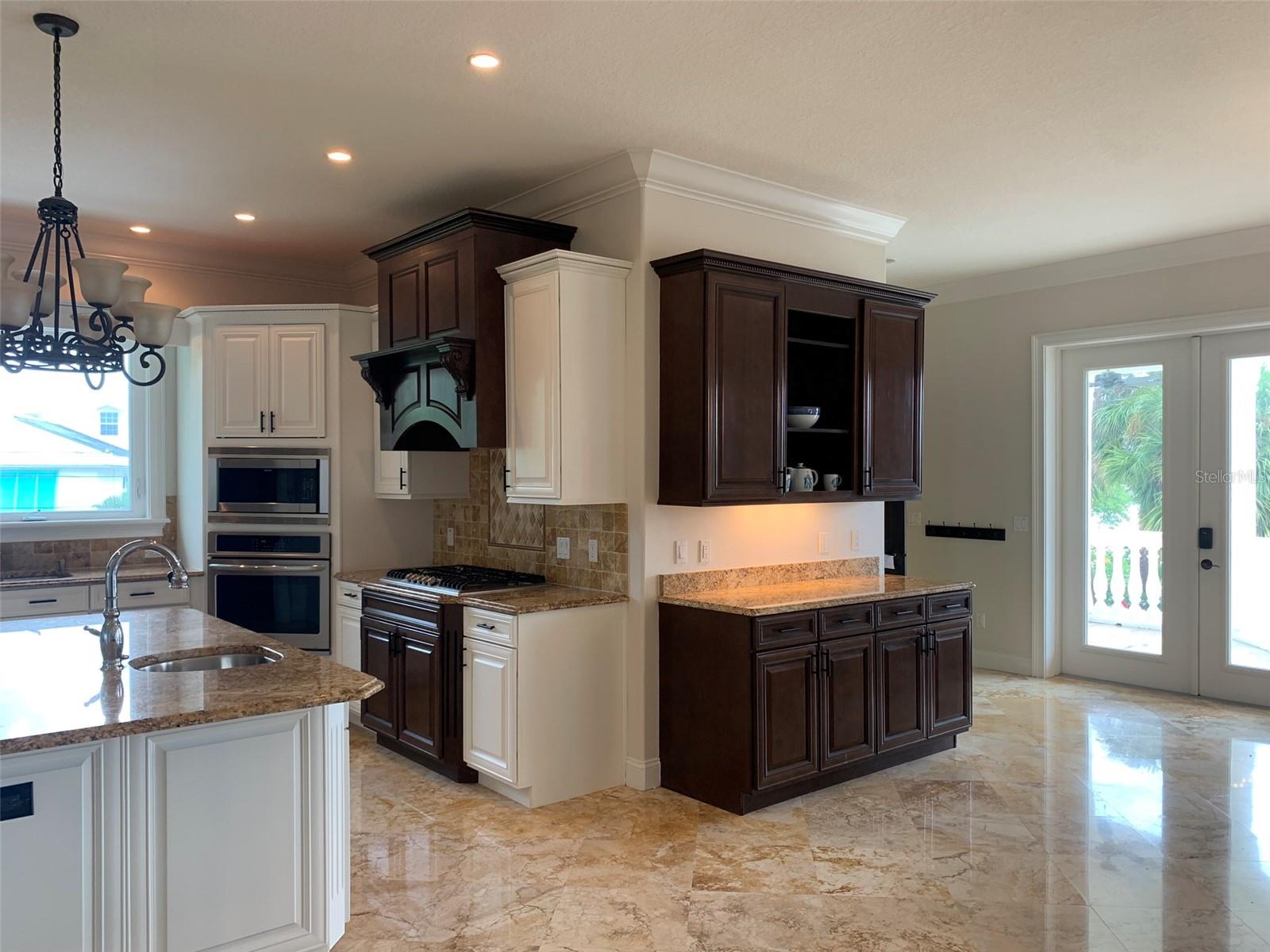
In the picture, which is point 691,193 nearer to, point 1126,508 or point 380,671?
point 380,671

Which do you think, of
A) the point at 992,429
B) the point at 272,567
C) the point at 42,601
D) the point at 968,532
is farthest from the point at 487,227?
the point at 968,532

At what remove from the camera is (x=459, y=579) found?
15.5ft

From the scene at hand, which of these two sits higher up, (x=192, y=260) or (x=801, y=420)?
(x=192, y=260)

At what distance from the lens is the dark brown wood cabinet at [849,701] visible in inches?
169

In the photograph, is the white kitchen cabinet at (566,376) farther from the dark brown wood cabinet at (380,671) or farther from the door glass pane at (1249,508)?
the door glass pane at (1249,508)

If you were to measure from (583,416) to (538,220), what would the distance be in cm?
110

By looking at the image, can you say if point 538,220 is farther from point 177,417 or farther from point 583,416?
point 177,417

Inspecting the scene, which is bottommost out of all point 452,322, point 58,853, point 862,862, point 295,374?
point 862,862

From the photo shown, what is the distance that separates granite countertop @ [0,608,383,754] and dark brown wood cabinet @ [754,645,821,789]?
182 cm

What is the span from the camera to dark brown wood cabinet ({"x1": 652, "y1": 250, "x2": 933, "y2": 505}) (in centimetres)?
425

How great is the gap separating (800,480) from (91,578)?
158 inches

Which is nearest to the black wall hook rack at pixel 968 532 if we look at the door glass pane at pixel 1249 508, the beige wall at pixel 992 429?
the beige wall at pixel 992 429

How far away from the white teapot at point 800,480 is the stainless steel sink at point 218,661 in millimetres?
2474

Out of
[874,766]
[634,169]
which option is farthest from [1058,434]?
[634,169]
